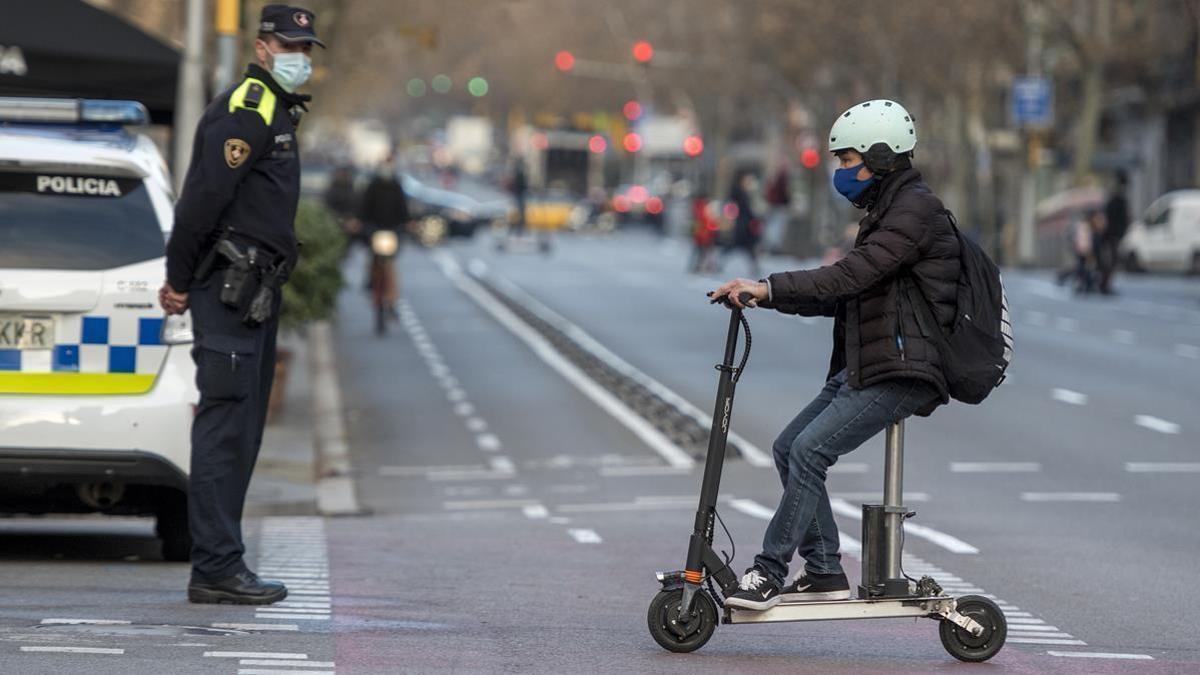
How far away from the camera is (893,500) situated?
705 cm

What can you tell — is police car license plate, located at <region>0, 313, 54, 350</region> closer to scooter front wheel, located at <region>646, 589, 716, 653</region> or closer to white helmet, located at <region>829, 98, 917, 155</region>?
scooter front wheel, located at <region>646, 589, 716, 653</region>

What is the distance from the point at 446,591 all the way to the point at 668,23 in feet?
290

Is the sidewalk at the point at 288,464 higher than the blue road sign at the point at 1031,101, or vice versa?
the blue road sign at the point at 1031,101

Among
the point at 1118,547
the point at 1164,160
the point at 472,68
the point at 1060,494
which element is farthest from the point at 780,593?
the point at 472,68

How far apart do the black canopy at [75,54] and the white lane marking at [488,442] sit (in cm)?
385

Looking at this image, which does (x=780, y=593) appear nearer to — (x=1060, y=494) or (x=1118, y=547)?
(x=1118, y=547)

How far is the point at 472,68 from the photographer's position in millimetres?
124938

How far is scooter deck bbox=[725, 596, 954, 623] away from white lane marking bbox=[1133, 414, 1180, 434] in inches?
427

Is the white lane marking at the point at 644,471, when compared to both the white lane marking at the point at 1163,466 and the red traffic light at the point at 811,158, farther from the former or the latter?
the red traffic light at the point at 811,158

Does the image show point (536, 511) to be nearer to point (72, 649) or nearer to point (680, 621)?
point (680, 621)

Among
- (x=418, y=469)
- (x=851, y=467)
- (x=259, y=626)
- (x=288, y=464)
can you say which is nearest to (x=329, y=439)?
(x=418, y=469)

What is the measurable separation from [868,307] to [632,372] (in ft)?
50.2

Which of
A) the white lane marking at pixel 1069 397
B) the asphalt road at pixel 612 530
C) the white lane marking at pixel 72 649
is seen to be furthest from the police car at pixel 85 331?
the white lane marking at pixel 1069 397

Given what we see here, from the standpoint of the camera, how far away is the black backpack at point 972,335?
6957 mm
